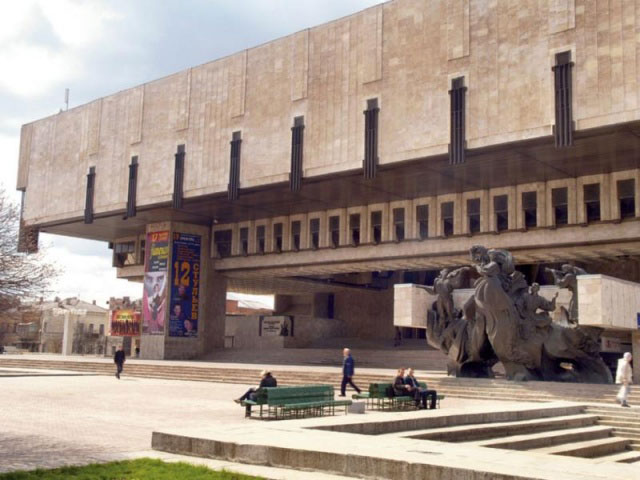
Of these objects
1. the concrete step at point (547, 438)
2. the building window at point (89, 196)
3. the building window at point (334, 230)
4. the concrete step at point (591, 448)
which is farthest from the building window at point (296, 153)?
the concrete step at point (591, 448)

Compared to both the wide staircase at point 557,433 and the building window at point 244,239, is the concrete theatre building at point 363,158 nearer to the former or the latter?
the building window at point 244,239

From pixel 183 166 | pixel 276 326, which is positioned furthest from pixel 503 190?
pixel 276 326

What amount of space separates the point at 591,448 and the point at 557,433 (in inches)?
25.8

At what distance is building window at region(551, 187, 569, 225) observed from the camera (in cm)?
3169

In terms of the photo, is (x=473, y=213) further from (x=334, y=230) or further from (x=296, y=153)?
(x=296, y=153)

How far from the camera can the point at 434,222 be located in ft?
116

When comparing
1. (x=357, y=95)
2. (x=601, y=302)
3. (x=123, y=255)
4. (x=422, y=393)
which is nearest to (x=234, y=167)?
(x=357, y=95)

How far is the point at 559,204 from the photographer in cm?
3200

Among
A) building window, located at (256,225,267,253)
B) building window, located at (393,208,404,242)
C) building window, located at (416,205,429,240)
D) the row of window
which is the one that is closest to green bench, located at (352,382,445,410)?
the row of window

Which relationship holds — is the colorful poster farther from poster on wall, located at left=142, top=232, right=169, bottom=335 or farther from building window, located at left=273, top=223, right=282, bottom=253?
building window, located at left=273, top=223, right=282, bottom=253

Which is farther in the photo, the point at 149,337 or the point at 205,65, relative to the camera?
the point at 149,337

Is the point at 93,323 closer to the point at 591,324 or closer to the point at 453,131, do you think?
the point at 453,131

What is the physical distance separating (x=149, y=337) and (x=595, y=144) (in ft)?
90.2

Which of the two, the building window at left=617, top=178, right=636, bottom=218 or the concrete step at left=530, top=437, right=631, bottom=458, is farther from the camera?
the building window at left=617, top=178, right=636, bottom=218
